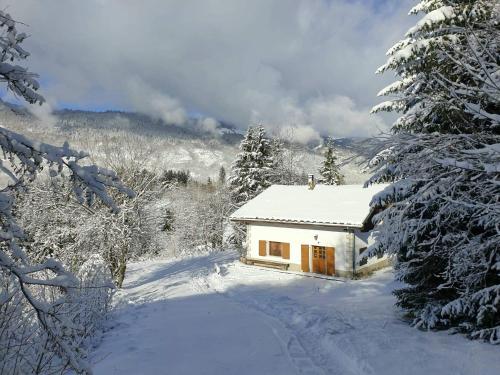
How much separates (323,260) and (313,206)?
4001 mm

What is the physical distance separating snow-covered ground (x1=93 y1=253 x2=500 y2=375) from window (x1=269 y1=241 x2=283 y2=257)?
625 centimetres

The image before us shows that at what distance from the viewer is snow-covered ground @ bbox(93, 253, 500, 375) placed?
315 inches

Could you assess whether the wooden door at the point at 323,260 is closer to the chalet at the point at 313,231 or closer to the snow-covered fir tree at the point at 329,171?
the chalet at the point at 313,231

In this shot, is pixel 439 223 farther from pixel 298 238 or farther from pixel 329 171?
pixel 329 171

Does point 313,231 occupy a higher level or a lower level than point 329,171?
lower

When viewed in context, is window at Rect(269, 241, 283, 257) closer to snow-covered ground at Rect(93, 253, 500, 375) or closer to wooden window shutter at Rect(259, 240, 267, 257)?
wooden window shutter at Rect(259, 240, 267, 257)

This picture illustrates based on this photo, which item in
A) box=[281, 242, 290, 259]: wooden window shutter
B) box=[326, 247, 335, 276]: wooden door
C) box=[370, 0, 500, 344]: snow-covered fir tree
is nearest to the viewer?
box=[370, 0, 500, 344]: snow-covered fir tree

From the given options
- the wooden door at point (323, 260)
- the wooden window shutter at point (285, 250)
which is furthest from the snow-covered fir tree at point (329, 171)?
the wooden door at point (323, 260)

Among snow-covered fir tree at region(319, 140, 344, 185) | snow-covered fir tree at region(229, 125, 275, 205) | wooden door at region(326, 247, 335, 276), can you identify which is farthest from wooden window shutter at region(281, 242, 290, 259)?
snow-covered fir tree at region(319, 140, 344, 185)

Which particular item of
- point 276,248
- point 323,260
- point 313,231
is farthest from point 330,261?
point 276,248

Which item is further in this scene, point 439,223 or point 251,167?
point 251,167

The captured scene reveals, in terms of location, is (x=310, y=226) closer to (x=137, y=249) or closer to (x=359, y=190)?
(x=359, y=190)

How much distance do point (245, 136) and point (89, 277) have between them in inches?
998

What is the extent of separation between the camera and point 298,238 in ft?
78.3
